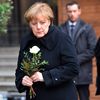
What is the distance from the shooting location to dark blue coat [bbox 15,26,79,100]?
4.40 meters

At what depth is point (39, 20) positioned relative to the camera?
172 inches

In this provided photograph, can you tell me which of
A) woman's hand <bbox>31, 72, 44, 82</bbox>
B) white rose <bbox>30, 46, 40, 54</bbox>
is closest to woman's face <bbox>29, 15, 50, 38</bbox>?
white rose <bbox>30, 46, 40, 54</bbox>

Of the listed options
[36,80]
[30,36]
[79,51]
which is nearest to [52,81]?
[36,80]

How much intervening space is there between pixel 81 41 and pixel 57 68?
A: 257 centimetres

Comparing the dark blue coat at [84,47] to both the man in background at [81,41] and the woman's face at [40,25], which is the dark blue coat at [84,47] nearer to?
the man in background at [81,41]

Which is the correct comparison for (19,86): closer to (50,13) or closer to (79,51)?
(50,13)

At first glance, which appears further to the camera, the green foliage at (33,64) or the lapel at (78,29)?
the lapel at (78,29)

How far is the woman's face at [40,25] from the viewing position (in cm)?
438

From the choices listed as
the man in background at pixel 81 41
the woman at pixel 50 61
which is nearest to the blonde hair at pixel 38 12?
the woman at pixel 50 61

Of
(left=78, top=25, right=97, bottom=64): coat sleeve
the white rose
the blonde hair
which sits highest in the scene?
the blonde hair

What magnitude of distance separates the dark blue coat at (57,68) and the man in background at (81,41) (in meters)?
2.40

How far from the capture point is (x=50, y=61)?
445cm

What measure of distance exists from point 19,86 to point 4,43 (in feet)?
18.3

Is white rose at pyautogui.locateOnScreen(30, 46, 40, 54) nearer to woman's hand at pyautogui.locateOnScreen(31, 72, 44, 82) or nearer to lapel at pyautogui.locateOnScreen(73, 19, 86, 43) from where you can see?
woman's hand at pyautogui.locateOnScreen(31, 72, 44, 82)
